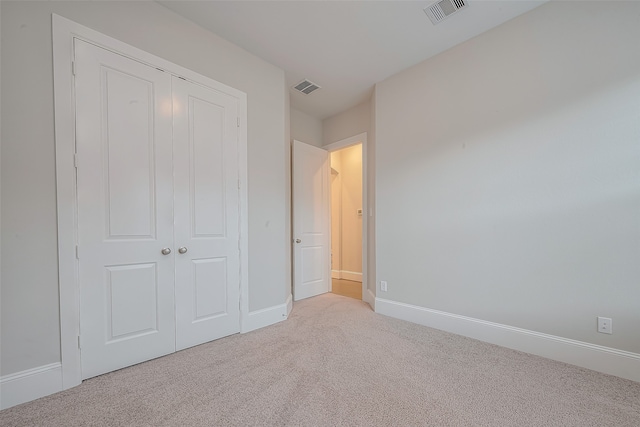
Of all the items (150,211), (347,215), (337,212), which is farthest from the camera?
(337,212)

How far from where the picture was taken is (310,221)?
3.88m

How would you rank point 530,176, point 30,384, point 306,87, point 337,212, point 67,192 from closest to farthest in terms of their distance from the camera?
point 30,384 → point 67,192 → point 530,176 → point 306,87 → point 337,212

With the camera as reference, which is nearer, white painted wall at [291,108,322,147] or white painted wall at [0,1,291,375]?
white painted wall at [0,1,291,375]

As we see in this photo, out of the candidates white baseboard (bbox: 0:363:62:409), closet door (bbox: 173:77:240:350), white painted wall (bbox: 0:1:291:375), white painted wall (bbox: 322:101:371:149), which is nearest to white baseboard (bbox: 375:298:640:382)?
closet door (bbox: 173:77:240:350)

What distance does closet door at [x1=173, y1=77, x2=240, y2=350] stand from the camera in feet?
7.15

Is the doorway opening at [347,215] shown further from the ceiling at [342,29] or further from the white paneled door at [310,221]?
the ceiling at [342,29]

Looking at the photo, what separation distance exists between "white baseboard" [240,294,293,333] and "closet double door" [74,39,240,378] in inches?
5.2

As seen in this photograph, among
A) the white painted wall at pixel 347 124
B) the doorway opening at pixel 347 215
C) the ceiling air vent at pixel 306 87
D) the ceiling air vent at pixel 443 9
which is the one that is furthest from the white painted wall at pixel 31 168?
the doorway opening at pixel 347 215

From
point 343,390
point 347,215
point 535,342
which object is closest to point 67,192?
point 343,390

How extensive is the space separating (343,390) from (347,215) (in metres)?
3.81

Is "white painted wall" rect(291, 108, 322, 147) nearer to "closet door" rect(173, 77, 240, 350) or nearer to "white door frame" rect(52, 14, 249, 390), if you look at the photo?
"closet door" rect(173, 77, 240, 350)

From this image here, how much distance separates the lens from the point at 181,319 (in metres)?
2.15

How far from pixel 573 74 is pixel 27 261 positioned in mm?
4113

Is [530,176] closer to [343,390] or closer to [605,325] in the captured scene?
[605,325]
